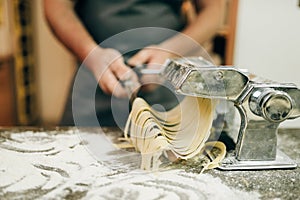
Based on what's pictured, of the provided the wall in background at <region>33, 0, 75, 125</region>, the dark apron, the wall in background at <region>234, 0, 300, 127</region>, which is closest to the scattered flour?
the dark apron

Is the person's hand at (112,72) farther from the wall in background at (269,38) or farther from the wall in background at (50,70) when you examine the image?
the wall in background at (269,38)

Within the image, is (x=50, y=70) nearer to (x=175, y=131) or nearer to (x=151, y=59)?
→ (x=151, y=59)

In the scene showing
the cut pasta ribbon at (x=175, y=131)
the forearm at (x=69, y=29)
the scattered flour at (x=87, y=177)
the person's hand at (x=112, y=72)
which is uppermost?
the forearm at (x=69, y=29)

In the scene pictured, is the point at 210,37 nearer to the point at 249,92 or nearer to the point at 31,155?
→ the point at 249,92

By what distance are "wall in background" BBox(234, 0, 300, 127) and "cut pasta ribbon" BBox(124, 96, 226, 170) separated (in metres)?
0.67

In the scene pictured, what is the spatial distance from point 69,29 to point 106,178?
2.08 feet

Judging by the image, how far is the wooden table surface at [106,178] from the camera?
53 centimetres

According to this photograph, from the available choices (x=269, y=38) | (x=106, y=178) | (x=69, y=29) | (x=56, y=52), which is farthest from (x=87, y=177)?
(x=269, y=38)

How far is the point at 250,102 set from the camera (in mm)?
617

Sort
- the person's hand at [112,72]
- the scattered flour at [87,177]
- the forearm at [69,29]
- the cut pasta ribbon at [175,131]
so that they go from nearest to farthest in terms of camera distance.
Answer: the scattered flour at [87,177] → the cut pasta ribbon at [175,131] → the person's hand at [112,72] → the forearm at [69,29]

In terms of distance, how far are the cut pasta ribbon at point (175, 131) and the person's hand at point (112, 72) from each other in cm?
9

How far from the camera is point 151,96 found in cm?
112

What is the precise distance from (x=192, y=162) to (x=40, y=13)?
0.87 meters

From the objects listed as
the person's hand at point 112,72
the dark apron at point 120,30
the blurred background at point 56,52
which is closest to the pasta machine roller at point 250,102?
the person's hand at point 112,72
